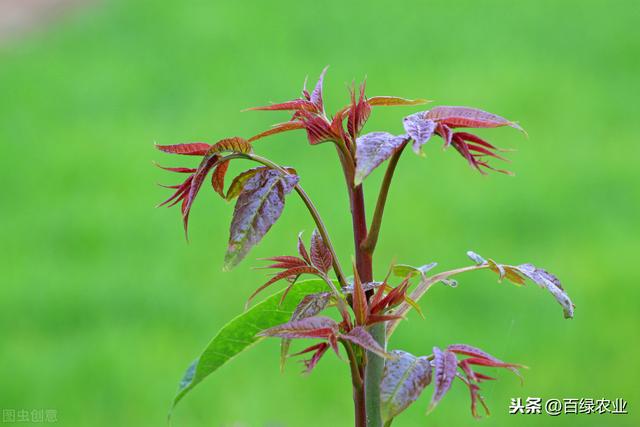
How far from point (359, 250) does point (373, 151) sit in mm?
161

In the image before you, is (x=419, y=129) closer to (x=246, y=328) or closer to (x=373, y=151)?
(x=373, y=151)

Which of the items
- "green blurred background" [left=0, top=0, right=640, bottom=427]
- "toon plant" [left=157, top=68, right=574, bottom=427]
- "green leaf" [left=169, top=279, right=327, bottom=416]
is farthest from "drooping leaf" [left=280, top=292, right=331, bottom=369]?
"green blurred background" [left=0, top=0, right=640, bottom=427]

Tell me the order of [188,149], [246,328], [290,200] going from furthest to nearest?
[290,200] < [246,328] < [188,149]

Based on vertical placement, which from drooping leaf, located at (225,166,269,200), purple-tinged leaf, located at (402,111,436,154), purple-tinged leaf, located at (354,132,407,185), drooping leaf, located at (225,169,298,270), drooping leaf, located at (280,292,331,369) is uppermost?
purple-tinged leaf, located at (402,111,436,154)

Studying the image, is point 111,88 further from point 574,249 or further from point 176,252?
point 574,249

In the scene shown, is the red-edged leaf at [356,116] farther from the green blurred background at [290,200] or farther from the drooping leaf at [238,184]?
the green blurred background at [290,200]

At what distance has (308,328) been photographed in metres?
0.79

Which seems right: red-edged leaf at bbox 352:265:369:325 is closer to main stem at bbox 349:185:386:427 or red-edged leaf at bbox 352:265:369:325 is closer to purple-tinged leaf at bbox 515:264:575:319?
main stem at bbox 349:185:386:427

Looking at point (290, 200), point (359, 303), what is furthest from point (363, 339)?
point (290, 200)

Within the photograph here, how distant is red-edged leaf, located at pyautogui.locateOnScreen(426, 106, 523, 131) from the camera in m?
0.81

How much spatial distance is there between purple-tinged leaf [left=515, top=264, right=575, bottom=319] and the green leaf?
0.20 metres

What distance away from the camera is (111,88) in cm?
505

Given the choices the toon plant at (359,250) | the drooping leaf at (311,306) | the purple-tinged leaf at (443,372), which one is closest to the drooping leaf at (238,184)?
the toon plant at (359,250)

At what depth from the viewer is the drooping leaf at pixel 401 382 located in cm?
77
